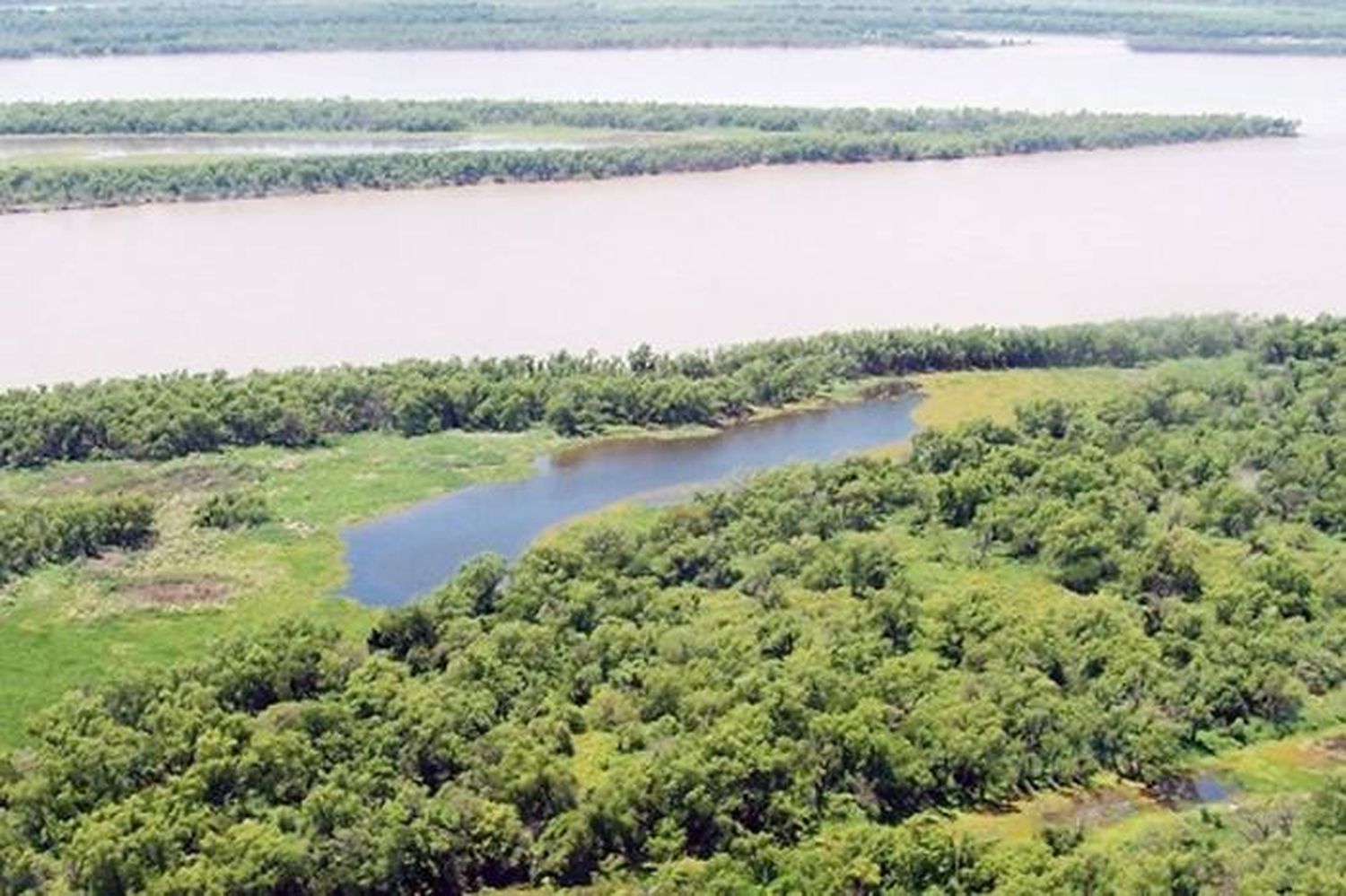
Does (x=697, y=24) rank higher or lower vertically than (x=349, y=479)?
higher

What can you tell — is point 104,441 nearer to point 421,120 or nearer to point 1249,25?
point 421,120

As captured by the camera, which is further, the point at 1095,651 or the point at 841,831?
the point at 1095,651

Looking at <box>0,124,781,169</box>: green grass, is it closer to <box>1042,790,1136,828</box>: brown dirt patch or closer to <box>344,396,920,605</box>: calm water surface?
<box>344,396,920,605</box>: calm water surface

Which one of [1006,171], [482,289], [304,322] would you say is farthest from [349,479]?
[1006,171]

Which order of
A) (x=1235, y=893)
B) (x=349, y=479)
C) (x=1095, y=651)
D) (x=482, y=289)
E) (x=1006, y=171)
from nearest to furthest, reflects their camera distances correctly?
1. (x=1235, y=893)
2. (x=1095, y=651)
3. (x=349, y=479)
4. (x=482, y=289)
5. (x=1006, y=171)

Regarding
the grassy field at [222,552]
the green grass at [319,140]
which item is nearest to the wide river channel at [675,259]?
the grassy field at [222,552]

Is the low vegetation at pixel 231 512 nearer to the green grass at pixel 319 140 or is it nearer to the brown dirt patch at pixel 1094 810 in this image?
the brown dirt patch at pixel 1094 810

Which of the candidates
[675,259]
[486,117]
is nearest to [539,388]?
[675,259]
